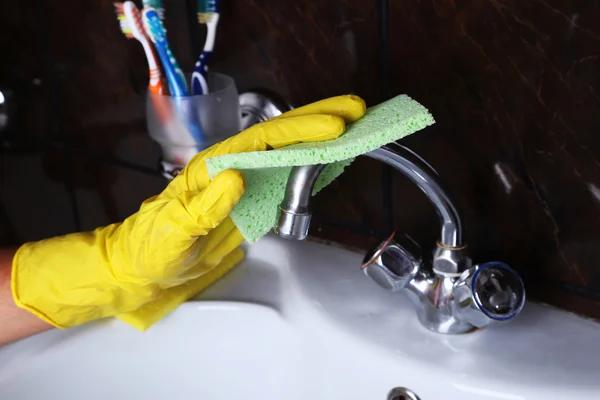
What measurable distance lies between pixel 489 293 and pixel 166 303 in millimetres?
292

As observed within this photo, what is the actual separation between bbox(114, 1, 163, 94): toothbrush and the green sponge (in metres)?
0.22

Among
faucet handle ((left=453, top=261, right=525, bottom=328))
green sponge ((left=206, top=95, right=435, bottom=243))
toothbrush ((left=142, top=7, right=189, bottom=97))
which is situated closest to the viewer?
green sponge ((left=206, top=95, right=435, bottom=243))

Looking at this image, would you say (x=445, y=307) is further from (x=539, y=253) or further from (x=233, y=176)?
(x=233, y=176)

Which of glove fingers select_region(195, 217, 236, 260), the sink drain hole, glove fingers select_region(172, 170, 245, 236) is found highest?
glove fingers select_region(172, 170, 245, 236)

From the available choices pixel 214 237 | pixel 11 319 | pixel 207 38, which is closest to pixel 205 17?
pixel 207 38

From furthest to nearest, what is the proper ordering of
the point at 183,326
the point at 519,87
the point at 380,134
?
the point at 183,326 → the point at 519,87 → the point at 380,134

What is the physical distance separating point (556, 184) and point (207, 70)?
1.15 ft

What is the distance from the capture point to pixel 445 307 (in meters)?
0.59

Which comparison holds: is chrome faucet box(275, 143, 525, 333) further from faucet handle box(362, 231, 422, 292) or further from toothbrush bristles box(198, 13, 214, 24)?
toothbrush bristles box(198, 13, 214, 24)

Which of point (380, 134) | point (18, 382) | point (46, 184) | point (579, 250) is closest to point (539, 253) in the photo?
point (579, 250)

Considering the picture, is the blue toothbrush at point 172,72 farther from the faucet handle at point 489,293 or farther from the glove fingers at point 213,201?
the faucet handle at point 489,293

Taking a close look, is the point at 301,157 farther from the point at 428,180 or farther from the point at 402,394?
the point at 402,394

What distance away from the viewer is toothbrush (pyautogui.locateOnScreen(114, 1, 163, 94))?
0.66 meters

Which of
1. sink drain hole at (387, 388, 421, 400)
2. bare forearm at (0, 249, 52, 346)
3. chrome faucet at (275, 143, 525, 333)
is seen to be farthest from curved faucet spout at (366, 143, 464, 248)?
bare forearm at (0, 249, 52, 346)
